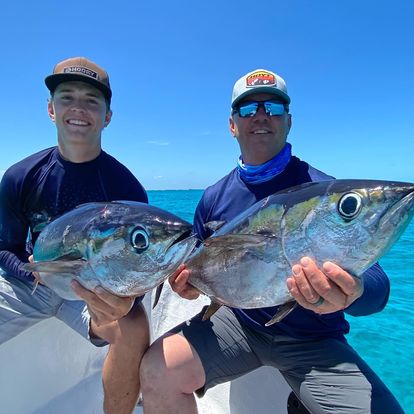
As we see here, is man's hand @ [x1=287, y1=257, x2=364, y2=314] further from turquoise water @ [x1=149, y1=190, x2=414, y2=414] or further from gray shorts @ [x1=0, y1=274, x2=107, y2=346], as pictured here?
turquoise water @ [x1=149, y1=190, x2=414, y2=414]

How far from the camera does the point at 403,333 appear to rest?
6418 millimetres

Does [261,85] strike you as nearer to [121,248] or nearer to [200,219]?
[200,219]

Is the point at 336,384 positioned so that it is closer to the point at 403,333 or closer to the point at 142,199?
the point at 142,199

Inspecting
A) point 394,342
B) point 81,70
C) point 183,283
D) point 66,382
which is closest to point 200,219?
point 183,283

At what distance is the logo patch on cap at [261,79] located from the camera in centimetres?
268

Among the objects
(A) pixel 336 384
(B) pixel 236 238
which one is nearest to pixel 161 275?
(B) pixel 236 238

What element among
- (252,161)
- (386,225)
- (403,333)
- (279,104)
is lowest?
(403,333)

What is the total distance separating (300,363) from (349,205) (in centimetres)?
124

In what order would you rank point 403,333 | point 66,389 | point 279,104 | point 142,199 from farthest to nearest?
point 403,333 < point 66,389 < point 142,199 < point 279,104

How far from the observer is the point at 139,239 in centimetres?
166

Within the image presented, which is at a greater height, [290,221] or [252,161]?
[252,161]

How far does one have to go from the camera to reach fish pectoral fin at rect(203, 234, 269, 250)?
1.66 m

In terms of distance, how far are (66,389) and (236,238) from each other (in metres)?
2.44

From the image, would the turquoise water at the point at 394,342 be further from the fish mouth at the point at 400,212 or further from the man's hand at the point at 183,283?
the fish mouth at the point at 400,212
